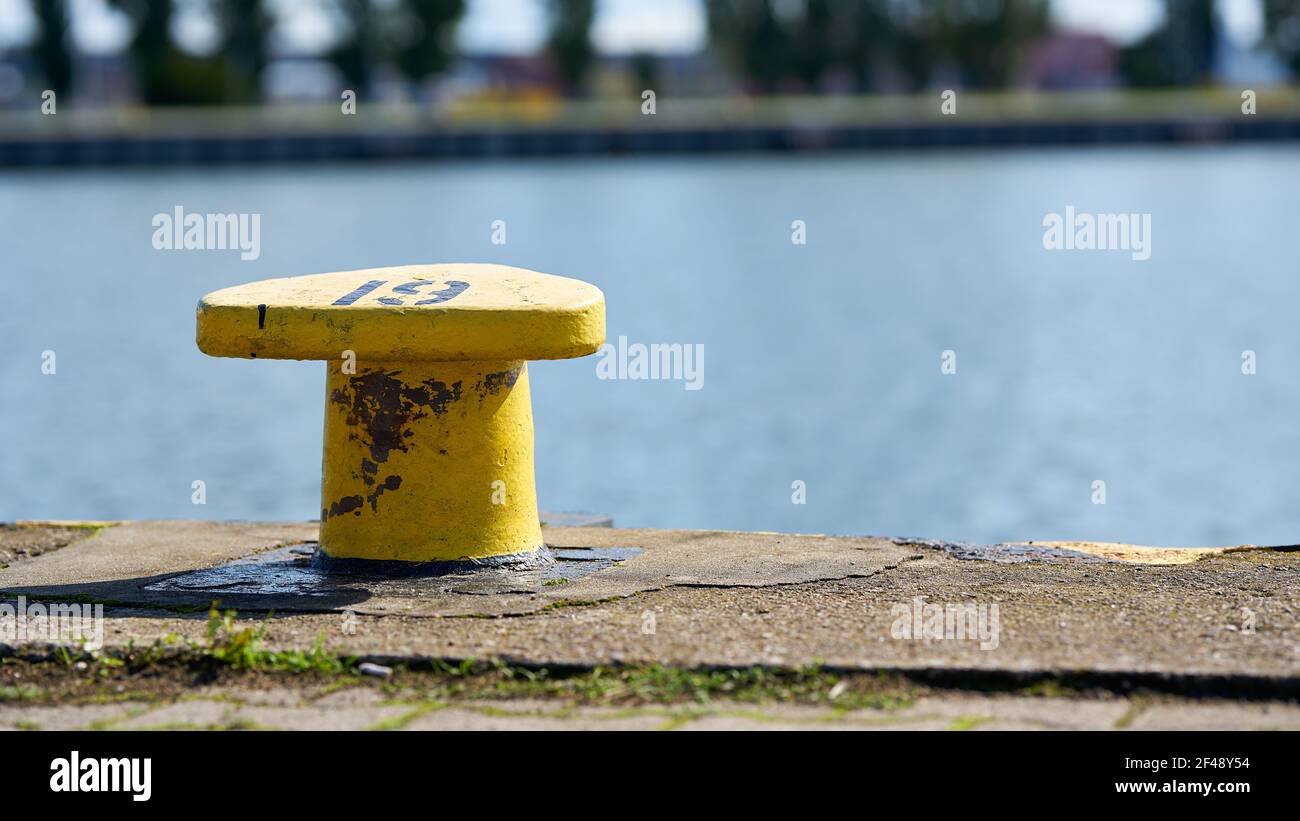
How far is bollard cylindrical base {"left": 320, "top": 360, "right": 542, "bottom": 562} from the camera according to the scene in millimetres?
5141

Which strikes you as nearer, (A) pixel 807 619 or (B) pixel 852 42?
(A) pixel 807 619

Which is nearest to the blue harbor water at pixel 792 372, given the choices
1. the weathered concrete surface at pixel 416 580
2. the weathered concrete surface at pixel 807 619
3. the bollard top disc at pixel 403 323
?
the weathered concrete surface at pixel 416 580

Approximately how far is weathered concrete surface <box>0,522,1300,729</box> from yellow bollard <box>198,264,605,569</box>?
0.24m

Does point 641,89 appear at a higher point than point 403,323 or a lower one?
higher

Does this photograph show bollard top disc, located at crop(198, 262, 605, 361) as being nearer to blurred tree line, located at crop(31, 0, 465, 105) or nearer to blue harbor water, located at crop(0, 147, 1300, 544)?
blue harbor water, located at crop(0, 147, 1300, 544)

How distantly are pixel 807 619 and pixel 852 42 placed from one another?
85658mm

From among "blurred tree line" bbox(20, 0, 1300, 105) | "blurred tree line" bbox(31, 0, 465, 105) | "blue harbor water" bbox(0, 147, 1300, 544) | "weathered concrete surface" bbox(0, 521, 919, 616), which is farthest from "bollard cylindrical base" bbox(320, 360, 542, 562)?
"blurred tree line" bbox(20, 0, 1300, 105)

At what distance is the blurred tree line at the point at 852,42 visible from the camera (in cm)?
7938

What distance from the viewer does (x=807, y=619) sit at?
14.9 feet

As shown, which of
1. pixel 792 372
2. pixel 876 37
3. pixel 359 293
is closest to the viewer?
pixel 359 293

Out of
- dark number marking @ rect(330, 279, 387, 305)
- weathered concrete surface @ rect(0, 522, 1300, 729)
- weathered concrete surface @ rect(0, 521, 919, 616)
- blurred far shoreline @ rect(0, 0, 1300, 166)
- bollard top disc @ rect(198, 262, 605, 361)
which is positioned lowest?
weathered concrete surface @ rect(0, 522, 1300, 729)

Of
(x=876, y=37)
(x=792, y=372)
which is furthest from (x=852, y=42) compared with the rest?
(x=792, y=372)

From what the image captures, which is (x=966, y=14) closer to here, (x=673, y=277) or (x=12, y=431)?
(x=673, y=277)

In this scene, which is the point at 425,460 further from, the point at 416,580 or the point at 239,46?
A: the point at 239,46
